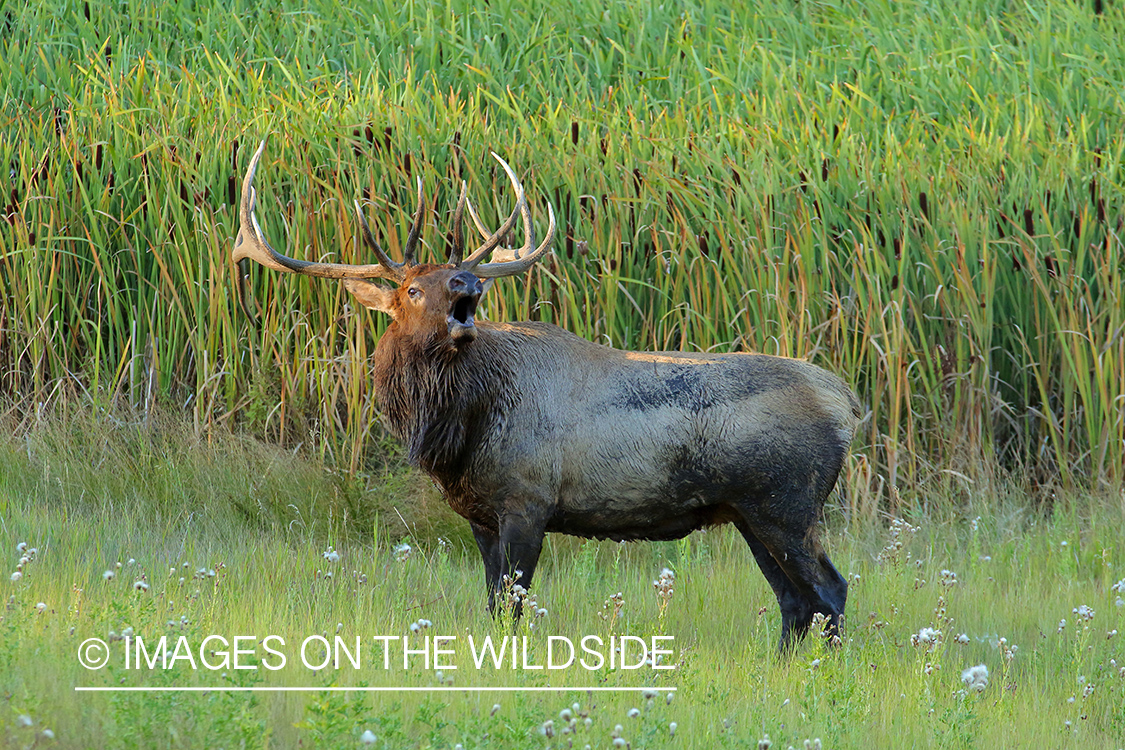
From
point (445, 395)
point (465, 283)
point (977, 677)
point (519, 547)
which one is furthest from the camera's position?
point (445, 395)

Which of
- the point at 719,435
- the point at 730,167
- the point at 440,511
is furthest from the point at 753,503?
the point at 730,167

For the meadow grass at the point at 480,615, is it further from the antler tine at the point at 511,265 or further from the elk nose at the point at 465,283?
the antler tine at the point at 511,265

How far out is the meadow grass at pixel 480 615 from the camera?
3434 millimetres

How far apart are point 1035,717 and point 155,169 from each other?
4855 millimetres

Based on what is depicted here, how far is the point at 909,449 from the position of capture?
616cm

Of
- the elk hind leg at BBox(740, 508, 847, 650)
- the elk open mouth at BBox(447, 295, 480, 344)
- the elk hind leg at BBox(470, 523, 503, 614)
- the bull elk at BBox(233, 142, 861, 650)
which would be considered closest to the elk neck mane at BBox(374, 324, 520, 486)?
the bull elk at BBox(233, 142, 861, 650)

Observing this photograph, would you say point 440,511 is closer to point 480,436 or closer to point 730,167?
point 480,436

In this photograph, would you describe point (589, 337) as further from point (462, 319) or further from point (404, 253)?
point (462, 319)

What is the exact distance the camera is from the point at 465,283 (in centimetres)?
443

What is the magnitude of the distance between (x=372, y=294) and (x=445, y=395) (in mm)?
484

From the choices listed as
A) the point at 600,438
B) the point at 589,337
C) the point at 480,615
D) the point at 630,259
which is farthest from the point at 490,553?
the point at 630,259

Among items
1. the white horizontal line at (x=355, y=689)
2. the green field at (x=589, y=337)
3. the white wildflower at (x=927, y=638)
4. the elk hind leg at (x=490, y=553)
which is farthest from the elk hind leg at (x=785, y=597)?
the white horizontal line at (x=355, y=689)

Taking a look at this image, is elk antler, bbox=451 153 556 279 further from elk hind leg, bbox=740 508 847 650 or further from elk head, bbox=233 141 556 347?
elk hind leg, bbox=740 508 847 650

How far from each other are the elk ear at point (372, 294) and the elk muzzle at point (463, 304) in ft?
1.18
